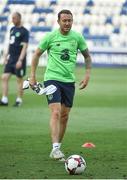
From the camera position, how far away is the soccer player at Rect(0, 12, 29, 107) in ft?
65.0

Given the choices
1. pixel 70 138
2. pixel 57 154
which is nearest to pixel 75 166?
pixel 57 154

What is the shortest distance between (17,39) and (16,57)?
0.49 metres

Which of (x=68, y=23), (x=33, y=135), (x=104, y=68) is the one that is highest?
(x=68, y=23)

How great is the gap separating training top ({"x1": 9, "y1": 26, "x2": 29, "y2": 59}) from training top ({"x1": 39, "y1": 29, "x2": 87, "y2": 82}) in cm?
850

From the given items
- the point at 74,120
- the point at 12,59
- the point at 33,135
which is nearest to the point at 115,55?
the point at 12,59

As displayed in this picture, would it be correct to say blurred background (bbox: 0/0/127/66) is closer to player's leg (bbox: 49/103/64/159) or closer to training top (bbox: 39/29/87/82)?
training top (bbox: 39/29/87/82)

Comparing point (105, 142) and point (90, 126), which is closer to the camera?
point (105, 142)

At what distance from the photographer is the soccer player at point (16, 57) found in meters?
19.8

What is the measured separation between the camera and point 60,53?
37.1 ft

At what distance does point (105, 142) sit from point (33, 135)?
1.57 metres

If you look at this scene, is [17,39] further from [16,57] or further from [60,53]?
[60,53]

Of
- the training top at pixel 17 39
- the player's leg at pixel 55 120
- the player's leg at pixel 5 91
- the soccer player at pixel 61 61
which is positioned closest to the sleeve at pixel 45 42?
the soccer player at pixel 61 61

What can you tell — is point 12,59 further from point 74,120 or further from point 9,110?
point 74,120

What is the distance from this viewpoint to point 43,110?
19.0 metres
